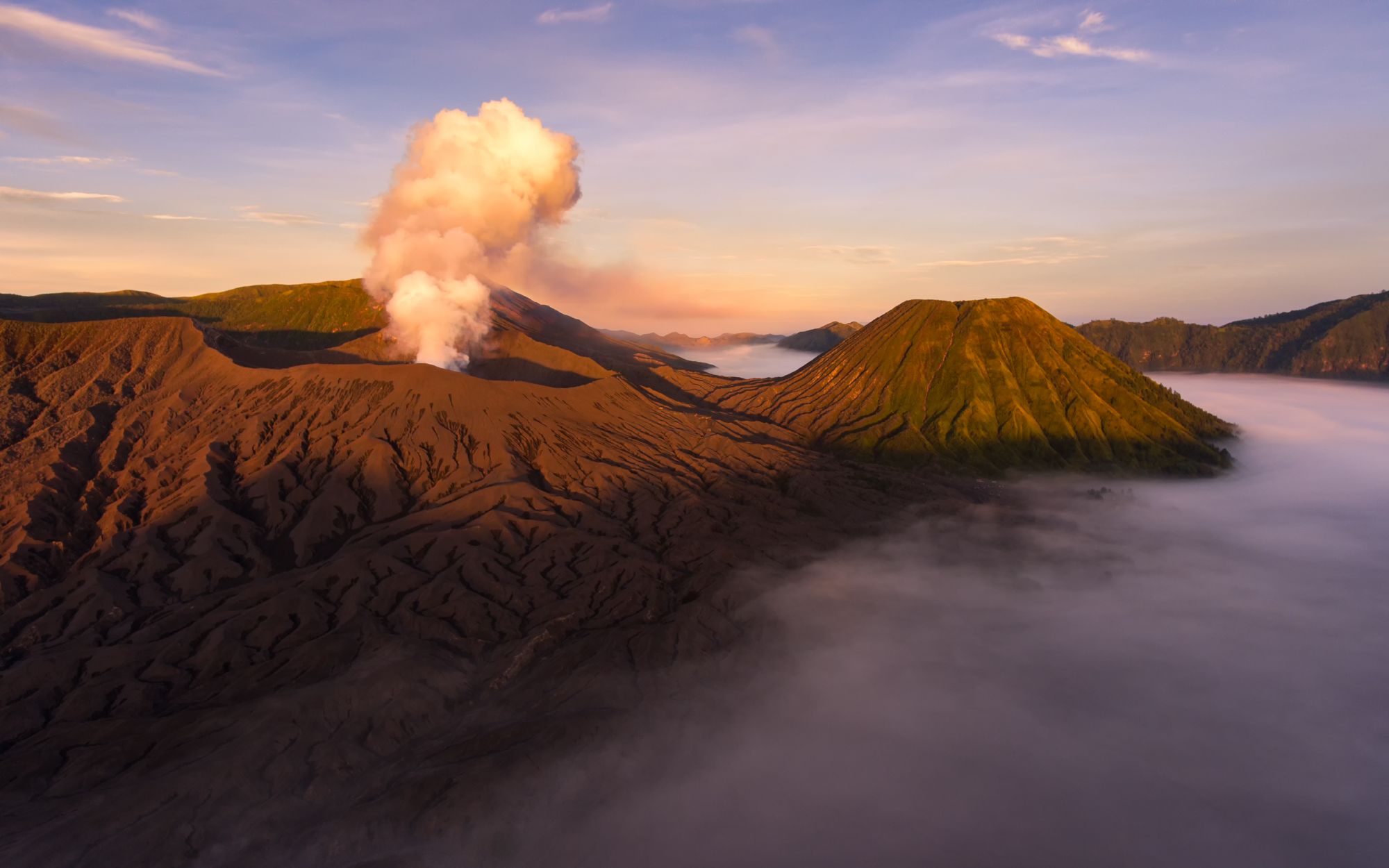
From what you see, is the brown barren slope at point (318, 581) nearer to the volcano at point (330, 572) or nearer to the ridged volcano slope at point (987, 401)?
the volcano at point (330, 572)

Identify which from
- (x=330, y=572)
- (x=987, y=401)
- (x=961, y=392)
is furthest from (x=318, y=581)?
(x=987, y=401)

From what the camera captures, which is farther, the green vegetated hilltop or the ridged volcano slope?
the ridged volcano slope

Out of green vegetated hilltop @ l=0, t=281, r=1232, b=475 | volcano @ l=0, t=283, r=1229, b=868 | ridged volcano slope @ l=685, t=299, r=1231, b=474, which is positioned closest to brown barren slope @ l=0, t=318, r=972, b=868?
volcano @ l=0, t=283, r=1229, b=868

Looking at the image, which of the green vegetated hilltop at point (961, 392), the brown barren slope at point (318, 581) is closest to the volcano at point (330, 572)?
the brown barren slope at point (318, 581)

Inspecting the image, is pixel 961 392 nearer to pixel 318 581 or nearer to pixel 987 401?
pixel 987 401

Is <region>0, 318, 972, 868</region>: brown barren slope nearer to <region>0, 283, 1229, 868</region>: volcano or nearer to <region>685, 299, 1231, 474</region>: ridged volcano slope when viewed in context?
<region>0, 283, 1229, 868</region>: volcano

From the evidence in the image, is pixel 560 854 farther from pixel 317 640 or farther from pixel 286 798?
pixel 317 640
